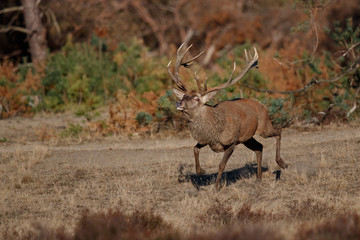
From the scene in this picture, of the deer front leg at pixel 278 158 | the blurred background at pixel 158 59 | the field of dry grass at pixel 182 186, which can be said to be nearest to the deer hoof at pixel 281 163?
the deer front leg at pixel 278 158

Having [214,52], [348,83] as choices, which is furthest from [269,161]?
[214,52]

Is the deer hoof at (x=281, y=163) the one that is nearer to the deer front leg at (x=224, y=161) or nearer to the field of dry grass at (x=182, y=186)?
the field of dry grass at (x=182, y=186)

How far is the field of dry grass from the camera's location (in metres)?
7.54

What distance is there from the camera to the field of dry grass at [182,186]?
7.54 metres

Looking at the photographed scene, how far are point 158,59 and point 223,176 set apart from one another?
14.9 meters

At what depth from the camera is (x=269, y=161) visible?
461 inches

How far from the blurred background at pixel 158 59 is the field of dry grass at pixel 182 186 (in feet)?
5.53

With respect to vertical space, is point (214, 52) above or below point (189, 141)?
above

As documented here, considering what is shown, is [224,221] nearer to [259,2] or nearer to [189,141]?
[189,141]

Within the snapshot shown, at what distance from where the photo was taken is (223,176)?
35.2ft

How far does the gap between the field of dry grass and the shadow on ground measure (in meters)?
0.02

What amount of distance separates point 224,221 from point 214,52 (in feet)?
76.1

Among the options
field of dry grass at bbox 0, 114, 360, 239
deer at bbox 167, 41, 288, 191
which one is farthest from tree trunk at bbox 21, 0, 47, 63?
deer at bbox 167, 41, 288, 191

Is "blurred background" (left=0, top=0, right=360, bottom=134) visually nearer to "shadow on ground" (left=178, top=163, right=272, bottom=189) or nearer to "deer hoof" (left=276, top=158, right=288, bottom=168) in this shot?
"shadow on ground" (left=178, top=163, right=272, bottom=189)
